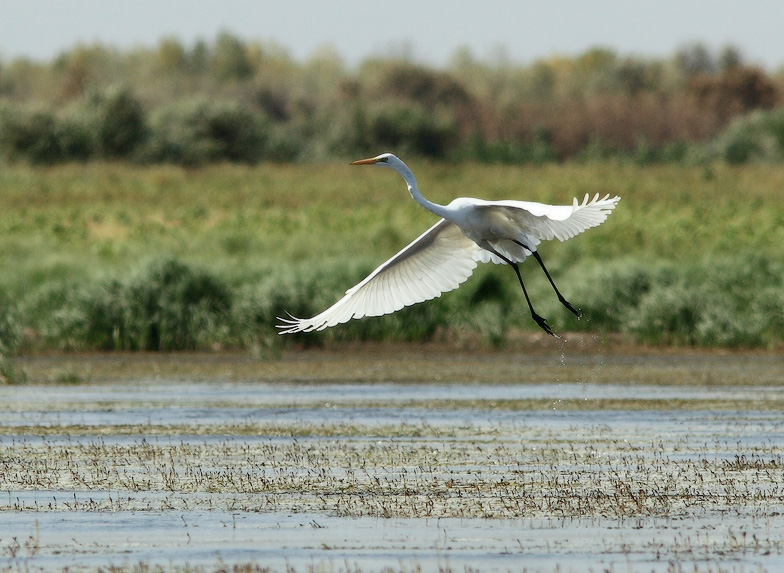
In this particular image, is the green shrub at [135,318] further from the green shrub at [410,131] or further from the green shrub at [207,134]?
the green shrub at [410,131]

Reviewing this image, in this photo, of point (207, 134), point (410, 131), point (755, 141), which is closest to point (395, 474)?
point (207, 134)

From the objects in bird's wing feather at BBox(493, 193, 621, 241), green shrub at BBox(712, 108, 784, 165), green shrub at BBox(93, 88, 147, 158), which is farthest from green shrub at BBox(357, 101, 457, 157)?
bird's wing feather at BBox(493, 193, 621, 241)

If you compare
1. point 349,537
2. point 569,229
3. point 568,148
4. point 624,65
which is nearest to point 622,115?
point 568,148

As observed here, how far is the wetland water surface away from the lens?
31.1 ft

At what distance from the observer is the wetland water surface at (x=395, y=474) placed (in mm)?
9469

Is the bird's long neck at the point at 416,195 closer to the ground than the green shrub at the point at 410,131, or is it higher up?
closer to the ground

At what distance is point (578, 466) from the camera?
1273 centimetres

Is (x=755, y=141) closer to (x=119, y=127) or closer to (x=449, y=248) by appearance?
(x=119, y=127)

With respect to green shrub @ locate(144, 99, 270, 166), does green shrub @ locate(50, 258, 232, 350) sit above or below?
below

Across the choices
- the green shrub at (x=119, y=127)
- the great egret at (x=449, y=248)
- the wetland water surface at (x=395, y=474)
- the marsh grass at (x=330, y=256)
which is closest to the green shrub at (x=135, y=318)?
the marsh grass at (x=330, y=256)

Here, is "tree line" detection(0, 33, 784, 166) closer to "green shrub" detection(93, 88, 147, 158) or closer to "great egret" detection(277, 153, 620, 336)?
"green shrub" detection(93, 88, 147, 158)

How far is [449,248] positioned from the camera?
14688 mm

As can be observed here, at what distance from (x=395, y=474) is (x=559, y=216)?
100 inches

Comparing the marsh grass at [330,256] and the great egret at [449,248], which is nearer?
the great egret at [449,248]
